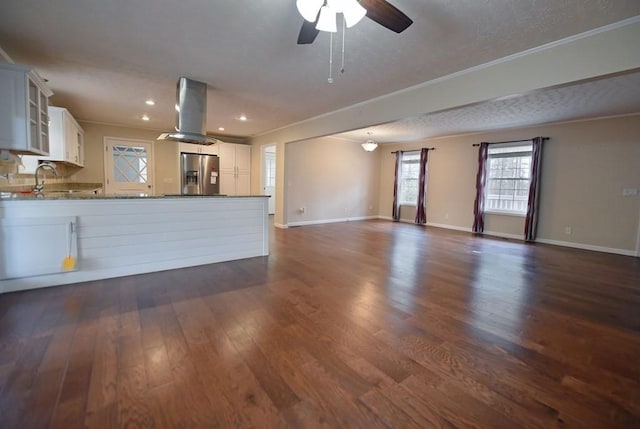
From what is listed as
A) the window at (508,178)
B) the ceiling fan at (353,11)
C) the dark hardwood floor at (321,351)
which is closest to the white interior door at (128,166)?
the dark hardwood floor at (321,351)

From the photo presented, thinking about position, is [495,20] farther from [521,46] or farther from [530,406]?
[530,406]

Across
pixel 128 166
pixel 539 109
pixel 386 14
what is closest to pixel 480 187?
pixel 539 109

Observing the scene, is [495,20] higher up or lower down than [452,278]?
higher up

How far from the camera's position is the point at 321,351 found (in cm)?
200

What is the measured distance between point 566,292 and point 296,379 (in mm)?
3365

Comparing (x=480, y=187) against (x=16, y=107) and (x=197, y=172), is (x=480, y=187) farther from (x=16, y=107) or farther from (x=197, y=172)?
(x=16, y=107)

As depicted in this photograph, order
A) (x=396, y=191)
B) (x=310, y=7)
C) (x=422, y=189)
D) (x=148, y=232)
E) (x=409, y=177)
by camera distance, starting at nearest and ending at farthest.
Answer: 1. (x=310, y=7)
2. (x=148, y=232)
3. (x=422, y=189)
4. (x=409, y=177)
5. (x=396, y=191)

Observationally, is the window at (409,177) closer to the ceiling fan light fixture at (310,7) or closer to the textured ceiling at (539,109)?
the textured ceiling at (539,109)

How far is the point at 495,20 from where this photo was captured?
93.7 inches

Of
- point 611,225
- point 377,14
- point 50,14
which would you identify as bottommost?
point 611,225

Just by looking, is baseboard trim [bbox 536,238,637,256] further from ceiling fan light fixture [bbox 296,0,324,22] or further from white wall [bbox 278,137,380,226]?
ceiling fan light fixture [bbox 296,0,324,22]

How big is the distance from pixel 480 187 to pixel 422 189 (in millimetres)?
1611

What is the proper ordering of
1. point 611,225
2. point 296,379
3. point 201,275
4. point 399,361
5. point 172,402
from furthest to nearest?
point 611,225, point 201,275, point 399,361, point 296,379, point 172,402

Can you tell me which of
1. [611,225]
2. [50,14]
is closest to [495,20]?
[50,14]
